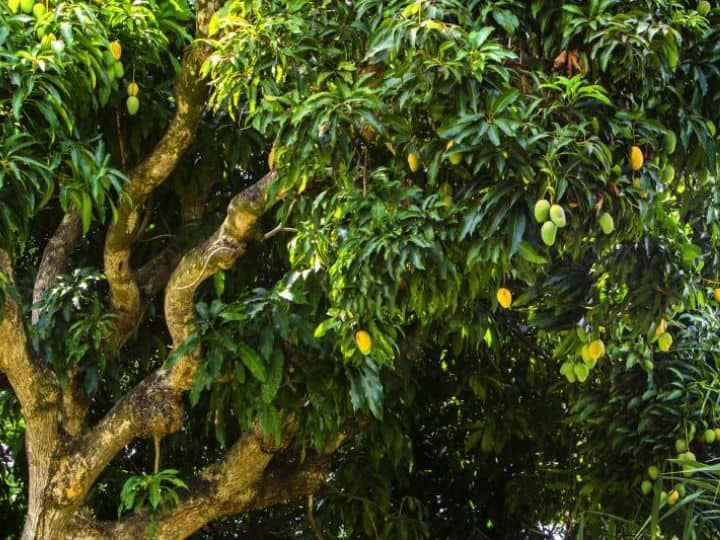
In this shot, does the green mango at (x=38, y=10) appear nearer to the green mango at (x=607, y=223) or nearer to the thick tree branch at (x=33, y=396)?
the thick tree branch at (x=33, y=396)

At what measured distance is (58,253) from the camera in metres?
4.31

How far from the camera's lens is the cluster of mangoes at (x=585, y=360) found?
11.1 feet

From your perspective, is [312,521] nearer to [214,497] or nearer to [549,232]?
[214,497]

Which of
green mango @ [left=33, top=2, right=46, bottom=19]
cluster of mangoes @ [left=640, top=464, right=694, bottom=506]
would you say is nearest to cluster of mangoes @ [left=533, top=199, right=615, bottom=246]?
cluster of mangoes @ [left=640, top=464, right=694, bottom=506]

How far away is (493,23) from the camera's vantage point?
289 cm

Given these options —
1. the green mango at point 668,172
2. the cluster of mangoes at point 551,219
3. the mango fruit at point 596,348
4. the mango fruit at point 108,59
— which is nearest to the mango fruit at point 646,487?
the mango fruit at point 596,348

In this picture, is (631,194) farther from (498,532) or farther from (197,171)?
(498,532)

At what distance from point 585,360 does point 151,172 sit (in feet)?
5.56

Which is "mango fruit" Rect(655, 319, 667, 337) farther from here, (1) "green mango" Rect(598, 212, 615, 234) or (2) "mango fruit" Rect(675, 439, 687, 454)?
(1) "green mango" Rect(598, 212, 615, 234)

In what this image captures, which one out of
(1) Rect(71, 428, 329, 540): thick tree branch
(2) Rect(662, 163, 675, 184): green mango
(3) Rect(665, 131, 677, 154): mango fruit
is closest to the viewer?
(3) Rect(665, 131, 677, 154): mango fruit

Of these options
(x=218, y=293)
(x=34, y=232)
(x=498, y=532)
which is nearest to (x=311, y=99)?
(x=218, y=293)

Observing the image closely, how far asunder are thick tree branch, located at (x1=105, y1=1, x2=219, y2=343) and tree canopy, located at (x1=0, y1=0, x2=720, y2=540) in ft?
0.04

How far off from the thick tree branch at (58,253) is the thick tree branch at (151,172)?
242mm

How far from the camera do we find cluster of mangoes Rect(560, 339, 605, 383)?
3389 millimetres
